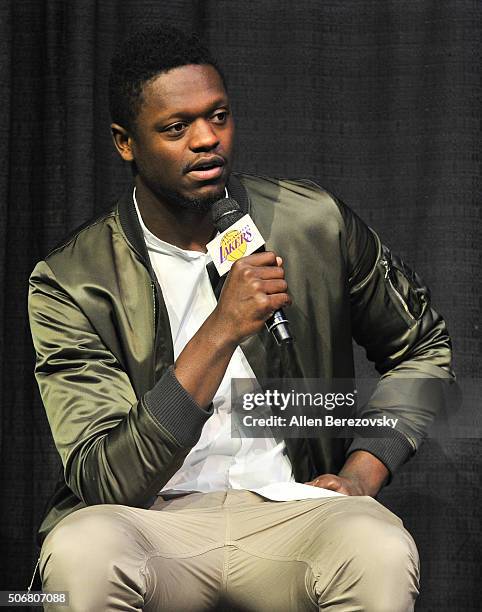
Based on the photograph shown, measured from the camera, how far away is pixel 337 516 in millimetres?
1665

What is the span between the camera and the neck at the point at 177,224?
79.9 inches

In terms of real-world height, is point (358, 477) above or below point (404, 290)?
below

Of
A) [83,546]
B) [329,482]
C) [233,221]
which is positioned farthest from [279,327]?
[83,546]

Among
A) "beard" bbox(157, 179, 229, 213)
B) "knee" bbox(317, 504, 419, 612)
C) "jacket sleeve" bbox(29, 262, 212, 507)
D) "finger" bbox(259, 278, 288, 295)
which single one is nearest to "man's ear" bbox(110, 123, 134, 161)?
"beard" bbox(157, 179, 229, 213)

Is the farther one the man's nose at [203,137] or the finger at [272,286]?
the man's nose at [203,137]

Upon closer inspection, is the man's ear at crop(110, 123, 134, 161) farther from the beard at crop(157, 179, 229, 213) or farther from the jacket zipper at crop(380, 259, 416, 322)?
the jacket zipper at crop(380, 259, 416, 322)

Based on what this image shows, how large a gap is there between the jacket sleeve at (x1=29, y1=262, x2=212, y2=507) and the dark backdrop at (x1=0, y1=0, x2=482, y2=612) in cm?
66

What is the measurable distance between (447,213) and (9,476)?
3.75 feet

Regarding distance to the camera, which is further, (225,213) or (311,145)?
(311,145)

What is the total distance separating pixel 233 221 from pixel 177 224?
0.86 ft

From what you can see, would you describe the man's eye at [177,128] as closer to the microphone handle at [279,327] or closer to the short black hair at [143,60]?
the short black hair at [143,60]

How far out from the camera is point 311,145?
268cm

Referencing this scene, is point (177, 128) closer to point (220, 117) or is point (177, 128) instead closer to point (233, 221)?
point (220, 117)

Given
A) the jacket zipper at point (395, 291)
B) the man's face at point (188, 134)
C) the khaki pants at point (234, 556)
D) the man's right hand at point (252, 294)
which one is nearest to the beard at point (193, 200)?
the man's face at point (188, 134)
